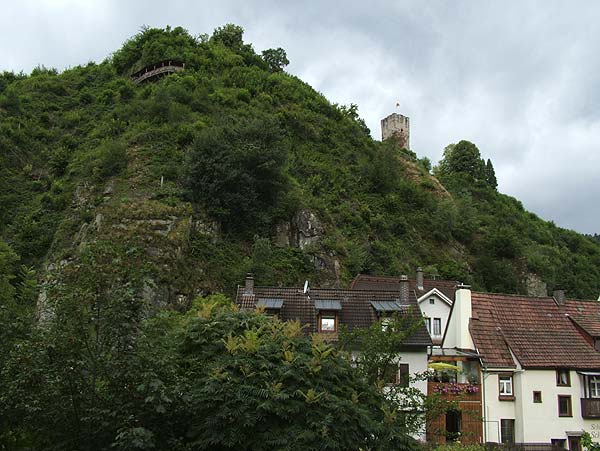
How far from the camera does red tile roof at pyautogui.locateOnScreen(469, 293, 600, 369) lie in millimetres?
27750

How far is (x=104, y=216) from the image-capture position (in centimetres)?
3591

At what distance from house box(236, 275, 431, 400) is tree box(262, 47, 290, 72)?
52.6 meters

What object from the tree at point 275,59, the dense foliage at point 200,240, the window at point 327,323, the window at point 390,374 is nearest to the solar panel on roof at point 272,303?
the window at point 327,323

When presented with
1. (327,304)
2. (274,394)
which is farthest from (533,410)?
(274,394)

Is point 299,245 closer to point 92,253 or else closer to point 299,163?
point 299,163

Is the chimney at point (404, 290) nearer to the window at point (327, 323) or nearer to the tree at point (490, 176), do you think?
the window at point (327, 323)

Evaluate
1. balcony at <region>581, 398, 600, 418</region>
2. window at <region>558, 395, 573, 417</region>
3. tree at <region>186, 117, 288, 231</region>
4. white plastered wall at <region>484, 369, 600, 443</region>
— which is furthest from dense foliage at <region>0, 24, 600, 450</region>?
balcony at <region>581, 398, 600, 418</region>

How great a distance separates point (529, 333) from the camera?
29391 millimetres

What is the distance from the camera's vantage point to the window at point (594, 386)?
28000 mm

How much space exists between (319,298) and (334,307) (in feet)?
4.41

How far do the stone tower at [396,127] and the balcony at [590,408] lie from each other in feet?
230

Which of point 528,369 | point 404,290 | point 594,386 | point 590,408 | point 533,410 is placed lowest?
point 533,410

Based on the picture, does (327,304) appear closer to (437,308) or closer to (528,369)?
(437,308)

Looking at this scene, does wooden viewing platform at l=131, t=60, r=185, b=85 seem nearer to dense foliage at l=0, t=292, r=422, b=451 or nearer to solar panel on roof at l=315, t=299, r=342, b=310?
solar panel on roof at l=315, t=299, r=342, b=310
